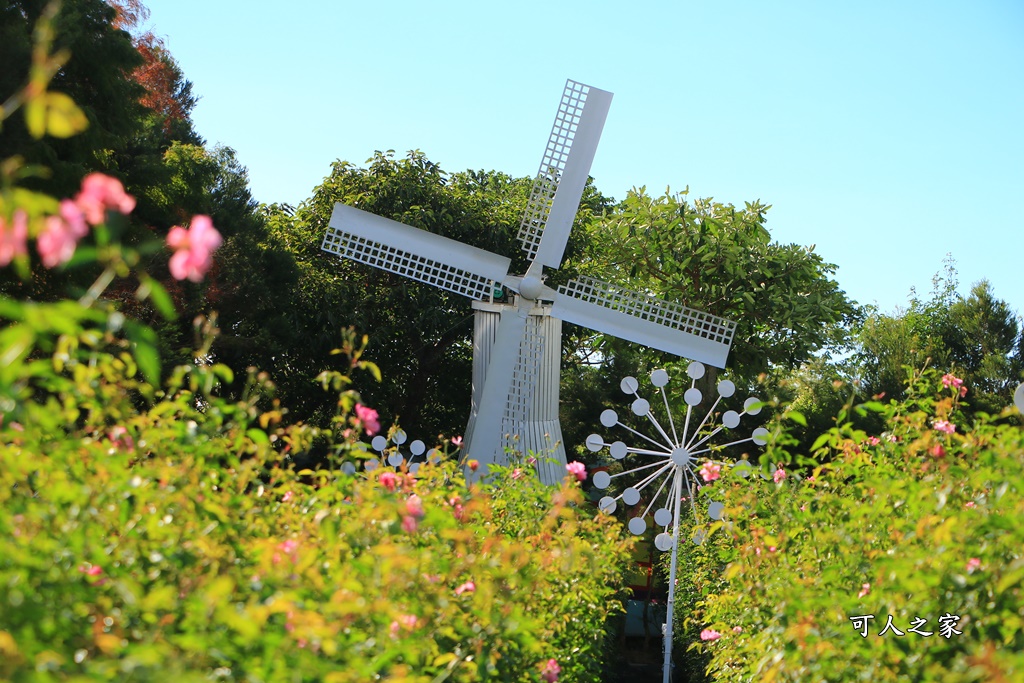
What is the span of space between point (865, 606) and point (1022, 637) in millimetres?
405

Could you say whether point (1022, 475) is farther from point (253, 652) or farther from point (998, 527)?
point (253, 652)

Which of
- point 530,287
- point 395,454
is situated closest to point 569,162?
point 530,287

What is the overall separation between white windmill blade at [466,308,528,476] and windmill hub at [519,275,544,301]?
22 centimetres

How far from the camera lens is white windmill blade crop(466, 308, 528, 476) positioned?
10258 millimetres

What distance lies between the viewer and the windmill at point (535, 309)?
10.3 meters

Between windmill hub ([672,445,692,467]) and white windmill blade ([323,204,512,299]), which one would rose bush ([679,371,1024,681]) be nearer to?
windmill hub ([672,445,692,467])

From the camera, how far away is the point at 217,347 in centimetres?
1364

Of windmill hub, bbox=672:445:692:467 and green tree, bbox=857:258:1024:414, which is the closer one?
windmill hub, bbox=672:445:692:467

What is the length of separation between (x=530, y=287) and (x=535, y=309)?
0.25 metres

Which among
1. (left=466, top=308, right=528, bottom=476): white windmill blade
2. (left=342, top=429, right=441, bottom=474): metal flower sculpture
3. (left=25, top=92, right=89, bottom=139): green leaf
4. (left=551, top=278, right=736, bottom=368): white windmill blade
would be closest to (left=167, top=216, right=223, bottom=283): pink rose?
(left=25, top=92, right=89, bottom=139): green leaf

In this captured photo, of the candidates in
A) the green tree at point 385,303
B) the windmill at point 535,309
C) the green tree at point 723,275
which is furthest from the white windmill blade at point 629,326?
the green tree at point 385,303

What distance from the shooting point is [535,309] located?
10547 mm

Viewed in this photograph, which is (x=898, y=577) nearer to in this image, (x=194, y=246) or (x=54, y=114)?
(x=194, y=246)

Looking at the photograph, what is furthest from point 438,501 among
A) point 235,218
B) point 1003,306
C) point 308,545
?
point 1003,306
